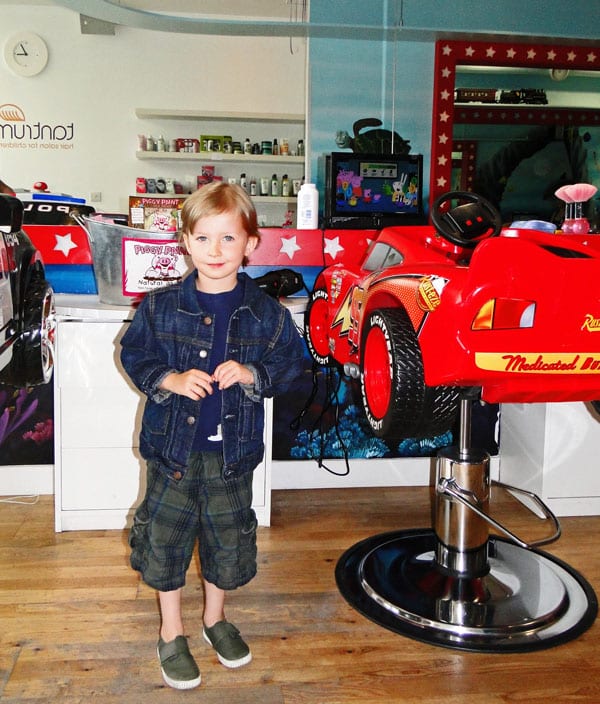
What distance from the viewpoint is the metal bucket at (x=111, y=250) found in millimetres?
2027

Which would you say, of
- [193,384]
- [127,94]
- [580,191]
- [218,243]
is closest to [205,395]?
[193,384]

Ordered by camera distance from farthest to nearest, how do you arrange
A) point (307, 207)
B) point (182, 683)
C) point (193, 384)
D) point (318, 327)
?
point (307, 207) < point (318, 327) < point (182, 683) < point (193, 384)

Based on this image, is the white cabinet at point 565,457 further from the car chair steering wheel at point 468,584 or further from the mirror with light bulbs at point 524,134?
the mirror with light bulbs at point 524,134

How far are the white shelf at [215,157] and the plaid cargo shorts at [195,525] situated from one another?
13.8 feet

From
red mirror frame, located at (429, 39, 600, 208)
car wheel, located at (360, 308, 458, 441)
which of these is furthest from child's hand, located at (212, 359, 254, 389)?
red mirror frame, located at (429, 39, 600, 208)

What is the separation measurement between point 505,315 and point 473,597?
2.76ft

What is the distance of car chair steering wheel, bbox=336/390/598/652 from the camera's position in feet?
5.43

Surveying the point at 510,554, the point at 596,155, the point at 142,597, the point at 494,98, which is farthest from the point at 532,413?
the point at 596,155

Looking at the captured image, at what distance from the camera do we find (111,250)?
2068 mm

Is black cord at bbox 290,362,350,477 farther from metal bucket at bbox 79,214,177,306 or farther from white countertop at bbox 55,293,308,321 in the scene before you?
metal bucket at bbox 79,214,177,306

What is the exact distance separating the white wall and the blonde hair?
4.20m

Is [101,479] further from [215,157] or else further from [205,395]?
[215,157]

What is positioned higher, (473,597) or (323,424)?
(323,424)

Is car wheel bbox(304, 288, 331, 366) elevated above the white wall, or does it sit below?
below
